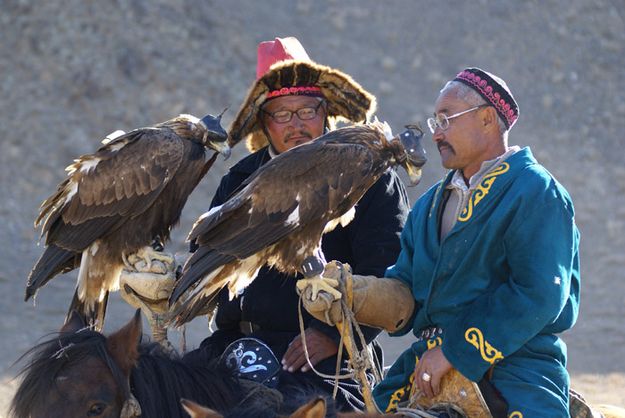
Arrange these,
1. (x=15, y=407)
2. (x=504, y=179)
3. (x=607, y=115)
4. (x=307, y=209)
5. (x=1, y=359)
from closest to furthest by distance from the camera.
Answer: (x=15, y=407)
(x=504, y=179)
(x=307, y=209)
(x=1, y=359)
(x=607, y=115)

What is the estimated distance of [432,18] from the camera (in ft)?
62.6

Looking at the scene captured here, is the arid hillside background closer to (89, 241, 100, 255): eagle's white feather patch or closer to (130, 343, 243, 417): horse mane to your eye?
(89, 241, 100, 255): eagle's white feather patch

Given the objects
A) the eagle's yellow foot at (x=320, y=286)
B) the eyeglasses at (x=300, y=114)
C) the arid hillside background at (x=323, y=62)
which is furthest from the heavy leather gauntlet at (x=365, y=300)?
the arid hillside background at (x=323, y=62)

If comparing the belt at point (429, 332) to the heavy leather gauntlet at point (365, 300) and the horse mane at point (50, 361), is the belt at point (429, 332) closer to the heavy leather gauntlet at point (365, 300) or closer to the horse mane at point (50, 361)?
the heavy leather gauntlet at point (365, 300)

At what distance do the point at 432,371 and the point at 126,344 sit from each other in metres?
1.08

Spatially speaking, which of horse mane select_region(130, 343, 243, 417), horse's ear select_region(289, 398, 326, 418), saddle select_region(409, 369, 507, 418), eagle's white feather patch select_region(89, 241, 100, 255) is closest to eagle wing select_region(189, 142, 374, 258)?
horse mane select_region(130, 343, 243, 417)

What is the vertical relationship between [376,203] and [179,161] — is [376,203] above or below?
below

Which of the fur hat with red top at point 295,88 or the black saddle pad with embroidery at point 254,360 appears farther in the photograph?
the fur hat with red top at point 295,88

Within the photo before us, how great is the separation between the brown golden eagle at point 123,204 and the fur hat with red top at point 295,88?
388 mm

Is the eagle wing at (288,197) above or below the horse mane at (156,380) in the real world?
above

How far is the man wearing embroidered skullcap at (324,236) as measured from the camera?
4.66 meters

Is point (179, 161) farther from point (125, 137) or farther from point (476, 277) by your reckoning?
point (476, 277)

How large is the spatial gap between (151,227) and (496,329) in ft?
6.32

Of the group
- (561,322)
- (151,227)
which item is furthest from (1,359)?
(561,322)
